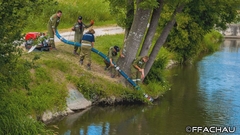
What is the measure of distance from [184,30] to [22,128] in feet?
62.1

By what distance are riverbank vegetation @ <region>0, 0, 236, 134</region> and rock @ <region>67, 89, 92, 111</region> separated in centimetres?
22

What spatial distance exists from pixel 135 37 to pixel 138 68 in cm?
126

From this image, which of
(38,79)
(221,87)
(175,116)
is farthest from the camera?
(221,87)

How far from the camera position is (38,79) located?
52.7 ft

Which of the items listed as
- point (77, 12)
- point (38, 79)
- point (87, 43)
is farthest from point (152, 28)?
point (77, 12)

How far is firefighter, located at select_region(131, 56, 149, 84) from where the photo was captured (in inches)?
705

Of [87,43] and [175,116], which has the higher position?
[87,43]

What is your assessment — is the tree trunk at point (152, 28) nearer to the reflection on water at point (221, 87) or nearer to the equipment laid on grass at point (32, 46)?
the reflection on water at point (221, 87)

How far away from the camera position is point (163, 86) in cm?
2000

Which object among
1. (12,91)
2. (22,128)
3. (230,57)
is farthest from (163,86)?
(230,57)

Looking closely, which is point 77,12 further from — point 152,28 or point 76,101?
point 76,101

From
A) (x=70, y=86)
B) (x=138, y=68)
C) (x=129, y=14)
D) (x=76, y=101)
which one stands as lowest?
(x=76, y=101)

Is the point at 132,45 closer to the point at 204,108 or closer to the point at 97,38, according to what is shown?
the point at 204,108

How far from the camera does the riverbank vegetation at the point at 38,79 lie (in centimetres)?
1074
